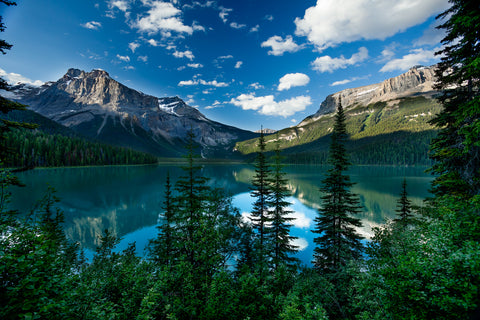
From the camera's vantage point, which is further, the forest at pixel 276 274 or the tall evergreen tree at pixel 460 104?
the tall evergreen tree at pixel 460 104

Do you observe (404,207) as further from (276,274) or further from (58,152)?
(58,152)

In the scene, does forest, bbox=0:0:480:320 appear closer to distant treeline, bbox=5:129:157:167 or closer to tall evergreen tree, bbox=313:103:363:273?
tall evergreen tree, bbox=313:103:363:273

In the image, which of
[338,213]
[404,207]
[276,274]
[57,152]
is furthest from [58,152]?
[404,207]

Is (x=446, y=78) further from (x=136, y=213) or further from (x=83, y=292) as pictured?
(x=136, y=213)

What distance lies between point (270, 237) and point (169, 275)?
12.1m

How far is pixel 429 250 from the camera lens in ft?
16.2

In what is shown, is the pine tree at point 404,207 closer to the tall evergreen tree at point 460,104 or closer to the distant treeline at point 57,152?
the tall evergreen tree at point 460,104

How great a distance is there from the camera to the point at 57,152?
10819 centimetres

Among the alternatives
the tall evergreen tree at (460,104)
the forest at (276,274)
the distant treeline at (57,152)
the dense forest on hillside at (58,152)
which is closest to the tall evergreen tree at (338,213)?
the forest at (276,274)

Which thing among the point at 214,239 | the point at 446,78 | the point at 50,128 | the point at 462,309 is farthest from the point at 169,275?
the point at 50,128

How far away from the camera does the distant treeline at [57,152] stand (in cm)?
9881

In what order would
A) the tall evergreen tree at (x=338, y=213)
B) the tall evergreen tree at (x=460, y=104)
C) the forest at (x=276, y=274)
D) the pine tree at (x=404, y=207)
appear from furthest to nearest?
the pine tree at (x=404, y=207), the tall evergreen tree at (x=338, y=213), the tall evergreen tree at (x=460, y=104), the forest at (x=276, y=274)

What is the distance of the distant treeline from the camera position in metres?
98.8

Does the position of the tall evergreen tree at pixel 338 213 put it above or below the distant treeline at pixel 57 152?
below
